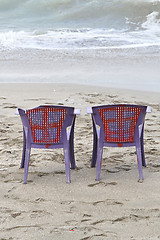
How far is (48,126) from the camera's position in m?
4.34

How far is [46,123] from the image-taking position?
14.2 feet

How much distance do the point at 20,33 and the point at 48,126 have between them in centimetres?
1172

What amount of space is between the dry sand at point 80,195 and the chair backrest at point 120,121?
1.45 feet

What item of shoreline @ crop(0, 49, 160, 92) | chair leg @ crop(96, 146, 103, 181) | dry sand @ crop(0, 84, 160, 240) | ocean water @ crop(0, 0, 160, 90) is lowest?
dry sand @ crop(0, 84, 160, 240)

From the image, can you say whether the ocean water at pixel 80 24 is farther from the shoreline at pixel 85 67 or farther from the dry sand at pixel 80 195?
the dry sand at pixel 80 195

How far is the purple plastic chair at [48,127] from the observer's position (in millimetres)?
4309

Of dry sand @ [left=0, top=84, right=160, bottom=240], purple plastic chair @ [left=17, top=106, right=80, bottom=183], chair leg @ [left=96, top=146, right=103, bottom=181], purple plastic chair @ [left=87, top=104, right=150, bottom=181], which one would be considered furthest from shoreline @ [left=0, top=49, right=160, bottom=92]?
purple plastic chair @ [left=17, top=106, right=80, bottom=183]

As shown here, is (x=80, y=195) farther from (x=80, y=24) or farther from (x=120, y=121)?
(x=80, y=24)

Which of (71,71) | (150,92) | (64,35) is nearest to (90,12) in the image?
(64,35)

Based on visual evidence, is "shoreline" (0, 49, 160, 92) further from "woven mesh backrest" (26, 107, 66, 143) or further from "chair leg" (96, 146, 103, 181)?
"woven mesh backrest" (26, 107, 66, 143)

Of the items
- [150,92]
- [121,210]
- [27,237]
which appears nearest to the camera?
[27,237]

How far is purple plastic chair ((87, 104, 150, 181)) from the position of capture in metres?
4.32

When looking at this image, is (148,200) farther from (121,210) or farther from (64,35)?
(64,35)

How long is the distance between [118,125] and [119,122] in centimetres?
3
